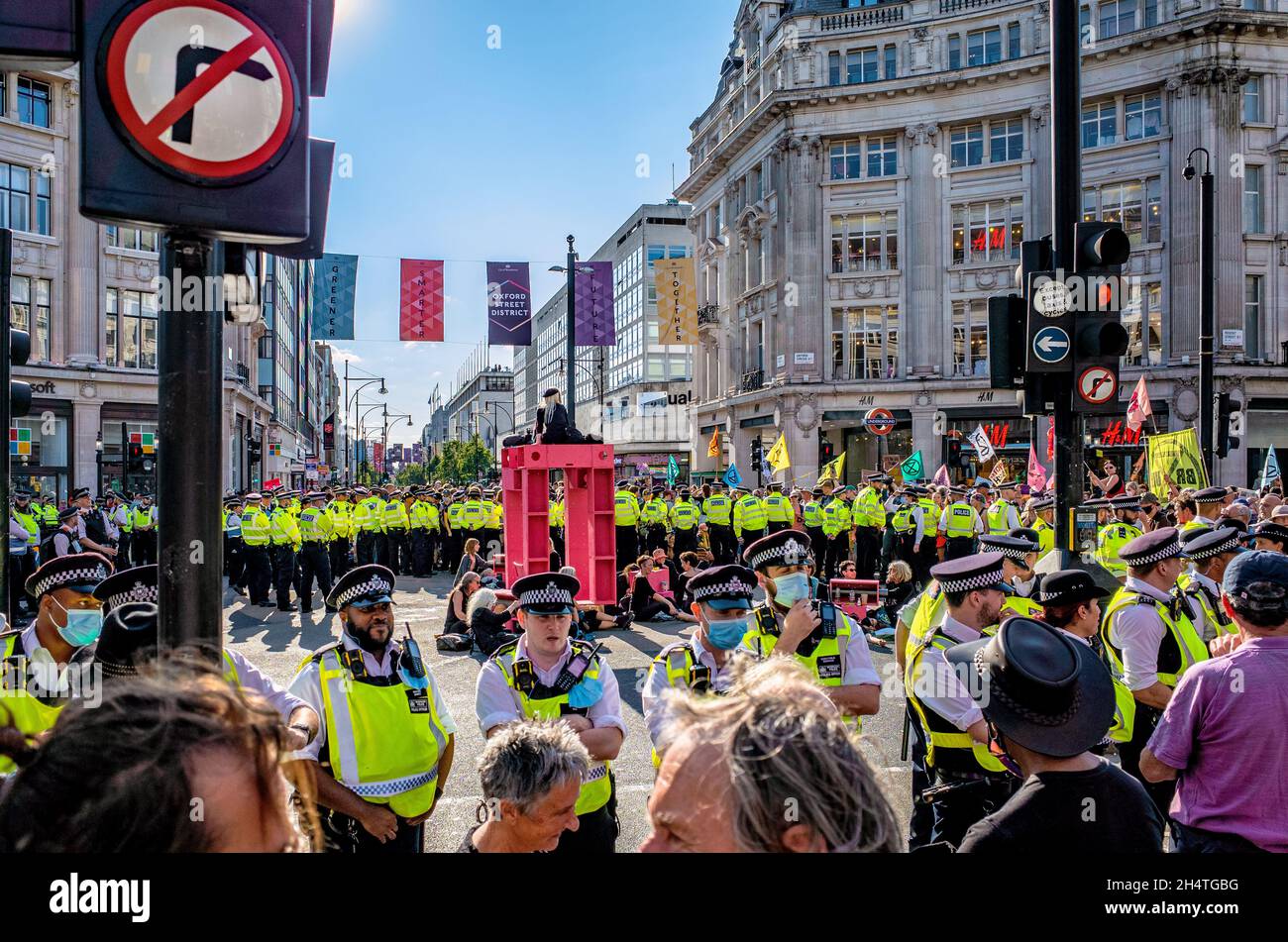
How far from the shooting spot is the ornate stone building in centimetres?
3338

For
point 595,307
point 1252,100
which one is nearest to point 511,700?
point 595,307

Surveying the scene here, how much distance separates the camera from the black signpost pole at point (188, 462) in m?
1.74

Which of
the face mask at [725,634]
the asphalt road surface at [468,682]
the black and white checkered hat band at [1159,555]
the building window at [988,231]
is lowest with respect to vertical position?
the asphalt road surface at [468,682]

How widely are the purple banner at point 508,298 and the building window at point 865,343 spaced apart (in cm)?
2228

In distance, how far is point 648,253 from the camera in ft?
249

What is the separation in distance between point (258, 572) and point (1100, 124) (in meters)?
36.6

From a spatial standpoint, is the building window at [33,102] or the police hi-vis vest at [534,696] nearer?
the police hi-vis vest at [534,696]

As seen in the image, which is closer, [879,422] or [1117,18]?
[879,422]

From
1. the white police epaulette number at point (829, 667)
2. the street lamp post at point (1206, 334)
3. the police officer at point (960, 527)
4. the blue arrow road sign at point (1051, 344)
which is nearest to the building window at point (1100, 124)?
the street lamp post at point (1206, 334)

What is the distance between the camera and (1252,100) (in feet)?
111

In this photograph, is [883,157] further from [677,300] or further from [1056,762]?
[1056,762]

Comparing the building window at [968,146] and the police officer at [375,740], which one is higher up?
the building window at [968,146]

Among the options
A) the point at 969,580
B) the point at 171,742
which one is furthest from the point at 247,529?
the point at 171,742

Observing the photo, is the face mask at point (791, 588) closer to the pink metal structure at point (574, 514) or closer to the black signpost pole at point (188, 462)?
the black signpost pole at point (188, 462)
